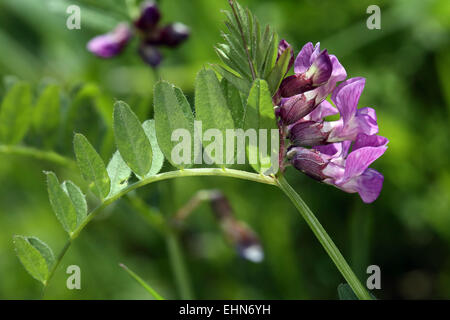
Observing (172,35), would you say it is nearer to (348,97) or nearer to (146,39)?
(146,39)

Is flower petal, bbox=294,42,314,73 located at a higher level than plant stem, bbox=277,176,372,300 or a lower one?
higher

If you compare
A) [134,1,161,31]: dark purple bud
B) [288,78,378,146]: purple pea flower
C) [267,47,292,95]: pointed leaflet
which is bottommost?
[288,78,378,146]: purple pea flower

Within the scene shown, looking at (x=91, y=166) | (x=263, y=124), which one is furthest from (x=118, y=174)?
(x=263, y=124)

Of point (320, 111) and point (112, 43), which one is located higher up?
point (112, 43)

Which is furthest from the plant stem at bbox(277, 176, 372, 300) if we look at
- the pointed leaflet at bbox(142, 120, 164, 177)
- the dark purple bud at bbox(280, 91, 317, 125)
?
the pointed leaflet at bbox(142, 120, 164, 177)

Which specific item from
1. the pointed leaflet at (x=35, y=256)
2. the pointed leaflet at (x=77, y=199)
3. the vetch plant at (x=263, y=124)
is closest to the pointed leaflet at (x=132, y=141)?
the vetch plant at (x=263, y=124)

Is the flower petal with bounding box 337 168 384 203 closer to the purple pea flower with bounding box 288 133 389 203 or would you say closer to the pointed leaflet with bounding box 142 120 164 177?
the purple pea flower with bounding box 288 133 389 203
